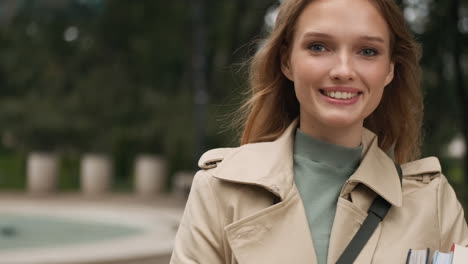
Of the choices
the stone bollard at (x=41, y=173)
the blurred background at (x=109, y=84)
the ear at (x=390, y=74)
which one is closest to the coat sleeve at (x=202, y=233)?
the ear at (x=390, y=74)

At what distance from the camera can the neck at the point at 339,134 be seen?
80.1 inches

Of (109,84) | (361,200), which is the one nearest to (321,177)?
(361,200)

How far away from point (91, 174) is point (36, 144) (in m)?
4.77

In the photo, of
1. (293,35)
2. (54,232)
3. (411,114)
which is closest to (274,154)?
(293,35)

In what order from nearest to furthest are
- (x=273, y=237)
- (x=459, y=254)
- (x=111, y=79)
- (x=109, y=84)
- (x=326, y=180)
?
(x=459, y=254) < (x=273, y=237) < (x=326, y=180) < (x=109, y=84) < (x=111, y=79)

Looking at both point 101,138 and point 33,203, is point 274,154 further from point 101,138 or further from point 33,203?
point 101,138

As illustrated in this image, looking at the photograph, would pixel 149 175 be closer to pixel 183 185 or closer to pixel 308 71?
pixel 183 185

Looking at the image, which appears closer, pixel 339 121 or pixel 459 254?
pixel 459 254

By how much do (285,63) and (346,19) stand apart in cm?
27

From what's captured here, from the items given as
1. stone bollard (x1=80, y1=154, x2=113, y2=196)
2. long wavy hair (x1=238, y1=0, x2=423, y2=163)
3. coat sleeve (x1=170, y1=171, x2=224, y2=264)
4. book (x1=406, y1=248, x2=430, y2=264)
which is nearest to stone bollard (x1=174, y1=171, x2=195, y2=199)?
stone bollard (x1=80, y1=154, x2=113, y2=196)

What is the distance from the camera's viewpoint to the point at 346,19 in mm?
1911

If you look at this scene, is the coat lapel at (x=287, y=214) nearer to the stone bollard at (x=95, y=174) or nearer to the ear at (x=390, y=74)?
the ear at (x=390, y=74)

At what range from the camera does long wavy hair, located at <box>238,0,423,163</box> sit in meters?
2.16

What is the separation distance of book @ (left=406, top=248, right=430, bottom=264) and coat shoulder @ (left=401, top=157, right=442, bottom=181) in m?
0.27
